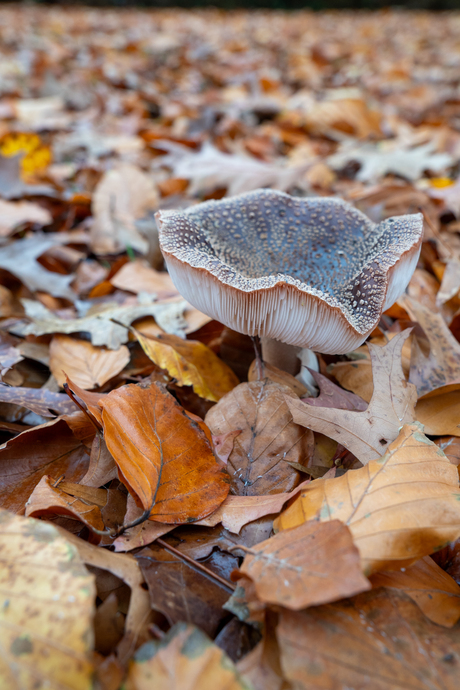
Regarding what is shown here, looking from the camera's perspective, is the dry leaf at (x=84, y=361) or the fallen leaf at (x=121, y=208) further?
the fallen leaf at (x=121, y=208)

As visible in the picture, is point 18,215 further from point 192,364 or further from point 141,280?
point 192,364

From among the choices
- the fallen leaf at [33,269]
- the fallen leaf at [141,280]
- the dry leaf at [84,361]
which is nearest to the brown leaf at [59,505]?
the dry leaf at [84,361]

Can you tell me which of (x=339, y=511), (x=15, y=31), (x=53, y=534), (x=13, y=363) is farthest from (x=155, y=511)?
(x=15, y=31)

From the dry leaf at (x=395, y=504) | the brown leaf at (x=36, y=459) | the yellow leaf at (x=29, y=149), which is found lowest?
the brown leaf at (x=36, y=459)

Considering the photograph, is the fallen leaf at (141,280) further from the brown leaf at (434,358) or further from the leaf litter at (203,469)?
the brown leaf at (434,358)

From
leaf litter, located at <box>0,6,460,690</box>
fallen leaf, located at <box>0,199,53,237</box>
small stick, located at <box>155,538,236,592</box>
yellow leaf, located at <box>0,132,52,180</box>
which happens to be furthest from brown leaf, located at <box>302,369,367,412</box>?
yellow leaf, located at <box>0,132,52,180</box>
